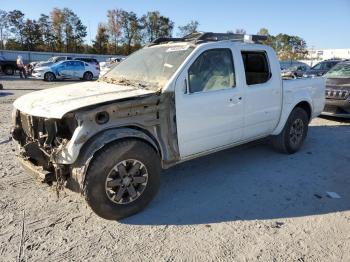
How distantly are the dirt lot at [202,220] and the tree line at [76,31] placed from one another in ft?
191

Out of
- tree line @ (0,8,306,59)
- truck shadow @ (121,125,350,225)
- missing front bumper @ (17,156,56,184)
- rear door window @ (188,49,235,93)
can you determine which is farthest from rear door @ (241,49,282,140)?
tree line @ (0,8,306,59)

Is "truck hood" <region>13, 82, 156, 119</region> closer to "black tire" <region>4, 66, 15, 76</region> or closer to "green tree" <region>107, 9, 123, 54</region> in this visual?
"black tire" <region>4, 66, 15, 76</region>

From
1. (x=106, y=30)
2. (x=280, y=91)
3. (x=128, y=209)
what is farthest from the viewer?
(x=106, y=30)

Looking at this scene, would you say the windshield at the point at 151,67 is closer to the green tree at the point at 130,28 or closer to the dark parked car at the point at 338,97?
the dark parked car at the point at 338,97

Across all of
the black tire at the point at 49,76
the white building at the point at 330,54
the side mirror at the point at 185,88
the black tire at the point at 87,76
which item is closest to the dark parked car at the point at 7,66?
the black tire at the point at 49,76

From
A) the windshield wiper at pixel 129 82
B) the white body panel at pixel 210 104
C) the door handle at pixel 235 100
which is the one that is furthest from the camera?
the door handle at pixel 235 100

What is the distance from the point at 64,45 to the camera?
59969 millimetres

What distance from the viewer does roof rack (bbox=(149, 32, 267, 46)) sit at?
4688 mm

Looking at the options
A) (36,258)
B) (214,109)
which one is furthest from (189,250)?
(214,109)

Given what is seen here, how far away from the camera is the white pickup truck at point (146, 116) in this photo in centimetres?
347

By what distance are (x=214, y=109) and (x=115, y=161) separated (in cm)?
152

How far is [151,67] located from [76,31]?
6244cm

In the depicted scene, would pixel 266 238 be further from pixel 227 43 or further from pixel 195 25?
pixel 195 25

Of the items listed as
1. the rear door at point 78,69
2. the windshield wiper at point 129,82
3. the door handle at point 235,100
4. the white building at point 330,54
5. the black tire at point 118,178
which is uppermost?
the white building at point 330,54
